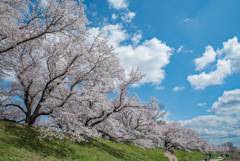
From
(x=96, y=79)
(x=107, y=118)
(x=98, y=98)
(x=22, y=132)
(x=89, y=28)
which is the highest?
(x=89, y=28)

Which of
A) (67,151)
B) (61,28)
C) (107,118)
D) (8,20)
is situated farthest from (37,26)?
(107,118)

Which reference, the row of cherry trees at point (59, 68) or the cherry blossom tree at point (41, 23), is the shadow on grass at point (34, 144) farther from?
the cherry blossom tree at point (41, 23)

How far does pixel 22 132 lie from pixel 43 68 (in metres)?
6.77

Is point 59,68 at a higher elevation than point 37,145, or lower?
higher

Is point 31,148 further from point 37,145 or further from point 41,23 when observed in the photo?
point 41,23

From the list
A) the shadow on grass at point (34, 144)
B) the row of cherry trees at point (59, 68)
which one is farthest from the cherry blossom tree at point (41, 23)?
the shadow on grass at point (34, 144)

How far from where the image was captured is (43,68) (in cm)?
1436

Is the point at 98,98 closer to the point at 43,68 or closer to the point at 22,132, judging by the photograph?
the point at 22,132

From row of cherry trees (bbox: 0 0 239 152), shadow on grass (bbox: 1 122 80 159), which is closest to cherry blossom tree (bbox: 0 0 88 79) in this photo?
row of cherry trees (bbox: 0 0 239 152)

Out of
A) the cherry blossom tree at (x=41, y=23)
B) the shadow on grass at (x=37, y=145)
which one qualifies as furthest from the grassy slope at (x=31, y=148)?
the cherry blossom tree at (x=41, y=23)

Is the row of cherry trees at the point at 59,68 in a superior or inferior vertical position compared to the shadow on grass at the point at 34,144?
superior

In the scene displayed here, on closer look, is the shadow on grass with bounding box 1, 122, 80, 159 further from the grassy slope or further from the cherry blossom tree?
the cherry blossom tree

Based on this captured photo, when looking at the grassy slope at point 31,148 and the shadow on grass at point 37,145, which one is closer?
the grassy slope at point 31,148

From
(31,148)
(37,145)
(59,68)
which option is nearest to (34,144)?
(37,145)
